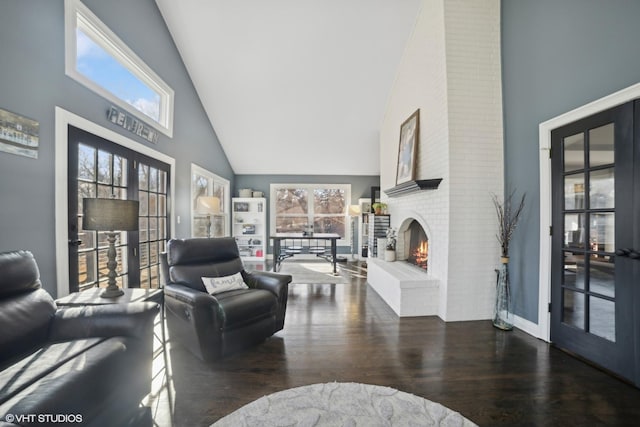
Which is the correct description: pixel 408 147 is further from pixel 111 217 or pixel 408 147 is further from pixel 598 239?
pixel 111 217

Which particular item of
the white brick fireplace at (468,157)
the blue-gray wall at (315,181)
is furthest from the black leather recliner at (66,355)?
the blue-gray wall at (315,181)

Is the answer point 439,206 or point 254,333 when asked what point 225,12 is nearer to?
point 439,206

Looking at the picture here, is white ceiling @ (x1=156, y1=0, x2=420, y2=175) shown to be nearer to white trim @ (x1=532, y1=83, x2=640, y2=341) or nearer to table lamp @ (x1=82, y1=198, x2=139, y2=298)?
white trim @ (x1=532, y1=83, x2=640, y2=341)

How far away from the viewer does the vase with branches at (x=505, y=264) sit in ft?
9.04

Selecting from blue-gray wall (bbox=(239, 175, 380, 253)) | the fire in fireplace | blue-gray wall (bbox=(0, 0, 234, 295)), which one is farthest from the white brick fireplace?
blue-gray wall (bbox=(239, 175, 380, 253))

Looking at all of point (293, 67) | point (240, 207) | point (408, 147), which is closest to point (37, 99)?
point (293, 67)

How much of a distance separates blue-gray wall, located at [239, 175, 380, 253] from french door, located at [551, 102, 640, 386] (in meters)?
4.80

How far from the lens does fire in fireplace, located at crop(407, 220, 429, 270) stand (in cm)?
383

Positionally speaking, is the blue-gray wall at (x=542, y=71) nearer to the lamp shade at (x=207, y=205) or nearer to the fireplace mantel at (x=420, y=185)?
the fireplace mantel at (x=420, y=185)

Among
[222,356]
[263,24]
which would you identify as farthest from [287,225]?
[222,356]

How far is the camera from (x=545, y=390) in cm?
177

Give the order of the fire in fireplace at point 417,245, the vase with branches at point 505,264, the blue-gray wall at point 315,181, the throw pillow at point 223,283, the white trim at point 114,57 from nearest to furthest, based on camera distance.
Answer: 1. the white trim at point 114,57
2. the throw pillow at point 223,283
3. the vase with branches at point 505,264
4. the fire in fireplace at point 417,245
5. the blue-gray wall at point 315,181

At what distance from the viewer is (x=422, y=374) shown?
193 centimetres

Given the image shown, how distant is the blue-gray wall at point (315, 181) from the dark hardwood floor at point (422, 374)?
4.63 m
